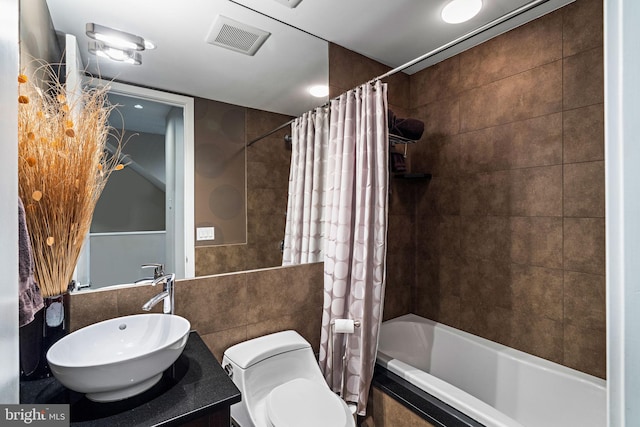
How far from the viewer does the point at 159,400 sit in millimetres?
912

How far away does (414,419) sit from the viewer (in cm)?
145

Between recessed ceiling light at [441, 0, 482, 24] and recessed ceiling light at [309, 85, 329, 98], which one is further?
recessed ceiling light at [309, 85, 329, 98]

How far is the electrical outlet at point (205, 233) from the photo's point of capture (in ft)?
5.01

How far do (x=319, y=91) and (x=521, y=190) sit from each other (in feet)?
4.77

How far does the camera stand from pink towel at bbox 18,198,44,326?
673 millimetres

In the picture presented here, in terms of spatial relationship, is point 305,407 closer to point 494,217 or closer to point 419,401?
point 419,401

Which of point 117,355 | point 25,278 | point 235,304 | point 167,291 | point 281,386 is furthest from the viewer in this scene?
point 235,304

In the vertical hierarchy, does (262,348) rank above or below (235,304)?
below

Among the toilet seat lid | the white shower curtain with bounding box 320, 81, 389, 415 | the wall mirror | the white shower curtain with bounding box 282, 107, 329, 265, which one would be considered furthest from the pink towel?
the white shower curtain with bounding box 320, 81, 389, 415

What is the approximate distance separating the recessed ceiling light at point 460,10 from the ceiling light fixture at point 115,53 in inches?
66.6

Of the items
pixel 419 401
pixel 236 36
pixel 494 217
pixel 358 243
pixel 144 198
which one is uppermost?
pixel 236 36

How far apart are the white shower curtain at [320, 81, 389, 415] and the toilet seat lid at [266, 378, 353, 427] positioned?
36 cm

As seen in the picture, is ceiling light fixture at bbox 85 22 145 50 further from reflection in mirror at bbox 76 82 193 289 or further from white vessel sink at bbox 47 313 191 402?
white vessel sink at bbox 47 313 191 402

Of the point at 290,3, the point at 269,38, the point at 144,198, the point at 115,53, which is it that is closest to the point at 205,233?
the point at 144,198
